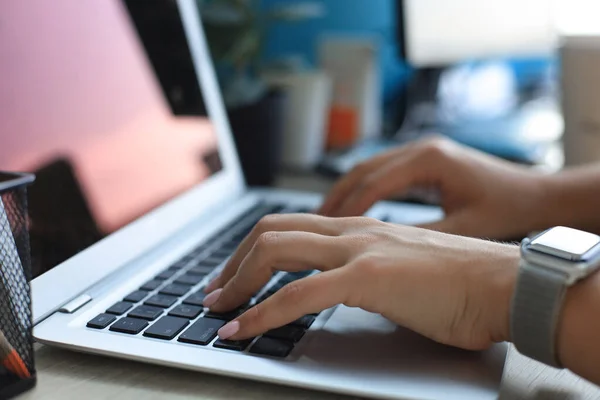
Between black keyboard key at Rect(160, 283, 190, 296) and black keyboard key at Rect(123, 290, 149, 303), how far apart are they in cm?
2

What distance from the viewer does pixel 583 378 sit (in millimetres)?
458

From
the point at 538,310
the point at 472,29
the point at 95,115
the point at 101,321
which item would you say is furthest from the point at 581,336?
the point at 472,29

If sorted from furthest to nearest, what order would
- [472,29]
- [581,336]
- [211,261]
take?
[472,29], [211,261], [581,336]

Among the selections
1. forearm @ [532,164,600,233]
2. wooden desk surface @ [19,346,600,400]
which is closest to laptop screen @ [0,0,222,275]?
wooden desk surface @ [19,346,600,400]

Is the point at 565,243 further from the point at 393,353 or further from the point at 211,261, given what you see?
the point at 211,261

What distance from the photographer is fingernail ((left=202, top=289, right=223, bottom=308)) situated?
554 mm

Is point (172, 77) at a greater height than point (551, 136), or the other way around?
point (172, 77)

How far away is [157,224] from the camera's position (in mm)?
729

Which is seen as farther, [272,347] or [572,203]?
[572,203]

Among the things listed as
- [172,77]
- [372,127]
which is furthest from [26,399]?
[372,127]

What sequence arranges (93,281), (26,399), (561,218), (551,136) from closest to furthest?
1. (26,399)
2. (93,281)
3. (561,218)
4. (551,136)

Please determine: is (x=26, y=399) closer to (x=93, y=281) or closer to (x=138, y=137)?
(x=93, y=281)

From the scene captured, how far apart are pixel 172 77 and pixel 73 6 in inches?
6.7

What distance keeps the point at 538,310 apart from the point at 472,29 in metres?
0.81
